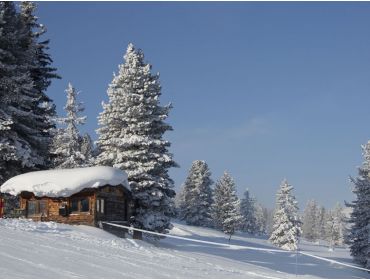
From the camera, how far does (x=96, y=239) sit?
2189cm

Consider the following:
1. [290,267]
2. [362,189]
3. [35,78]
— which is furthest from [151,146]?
[362,189]

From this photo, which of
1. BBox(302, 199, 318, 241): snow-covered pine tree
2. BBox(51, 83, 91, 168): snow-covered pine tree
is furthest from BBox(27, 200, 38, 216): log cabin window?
BBox(302, 199, 318, 241): snow-covered pine tree

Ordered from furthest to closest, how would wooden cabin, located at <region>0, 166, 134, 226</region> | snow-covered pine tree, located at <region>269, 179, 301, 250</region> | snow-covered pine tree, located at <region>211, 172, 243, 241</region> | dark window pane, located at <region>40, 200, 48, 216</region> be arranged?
Answer: snow-covered pine tree, located at <region>211, 172, 243, 241</region> → snow-covered pine tree, located at <region>269, 179, 301, 250</region> → dark window pane, located at <region>40, 200, 48, 216</region> → wooden cabin, located at <region>0, 166, 134, 226</region>

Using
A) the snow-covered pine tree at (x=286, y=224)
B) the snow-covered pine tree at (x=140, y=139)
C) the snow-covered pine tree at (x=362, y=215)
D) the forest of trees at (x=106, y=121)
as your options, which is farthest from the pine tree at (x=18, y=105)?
the snow-covered pine tree at (x=286, y=224)

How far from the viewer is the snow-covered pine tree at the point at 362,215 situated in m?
43.5

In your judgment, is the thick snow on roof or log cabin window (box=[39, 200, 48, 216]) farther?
log cabin window (box=[39, 200, 48, 216])

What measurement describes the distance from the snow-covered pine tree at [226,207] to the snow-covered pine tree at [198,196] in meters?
1.65

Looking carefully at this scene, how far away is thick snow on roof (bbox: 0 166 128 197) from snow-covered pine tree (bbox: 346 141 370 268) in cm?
2473

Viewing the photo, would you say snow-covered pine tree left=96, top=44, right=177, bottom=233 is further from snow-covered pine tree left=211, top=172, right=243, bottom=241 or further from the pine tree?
snow-covered pine tree left=211, top=172, right=243, bottom=241

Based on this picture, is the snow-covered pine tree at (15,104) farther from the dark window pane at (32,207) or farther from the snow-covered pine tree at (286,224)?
the snow-covered pine tree at (286,224)

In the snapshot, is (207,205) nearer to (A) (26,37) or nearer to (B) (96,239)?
(A) (26,37)

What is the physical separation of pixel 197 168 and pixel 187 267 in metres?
60.0

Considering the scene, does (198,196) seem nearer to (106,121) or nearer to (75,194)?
(106,121)

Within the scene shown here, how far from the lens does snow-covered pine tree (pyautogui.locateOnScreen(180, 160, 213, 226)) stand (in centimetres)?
7488
